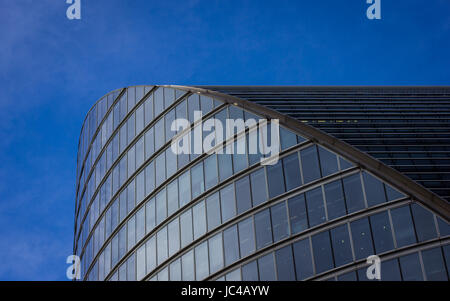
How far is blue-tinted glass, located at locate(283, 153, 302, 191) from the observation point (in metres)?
41.5

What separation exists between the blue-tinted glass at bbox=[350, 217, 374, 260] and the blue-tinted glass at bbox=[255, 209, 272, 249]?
16.6 feet

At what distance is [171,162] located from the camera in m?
49.6

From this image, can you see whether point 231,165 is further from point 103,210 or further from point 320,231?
point 103,210

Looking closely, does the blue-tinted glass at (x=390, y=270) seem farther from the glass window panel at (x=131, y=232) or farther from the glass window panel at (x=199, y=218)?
the glass window panel at (x=131, y=232)

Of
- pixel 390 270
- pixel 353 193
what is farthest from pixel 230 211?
pixel 390 270

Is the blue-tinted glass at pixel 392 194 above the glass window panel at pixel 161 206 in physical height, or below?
below

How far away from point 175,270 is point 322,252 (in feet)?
35.7

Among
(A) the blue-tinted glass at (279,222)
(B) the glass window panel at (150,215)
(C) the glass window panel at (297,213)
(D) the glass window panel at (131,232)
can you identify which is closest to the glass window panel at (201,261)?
(A) the blue-tinted glass at (279,222)

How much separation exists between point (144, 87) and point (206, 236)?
15.6 metres

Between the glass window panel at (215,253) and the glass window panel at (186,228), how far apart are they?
2020 mm

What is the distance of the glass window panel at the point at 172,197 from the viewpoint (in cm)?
4777
